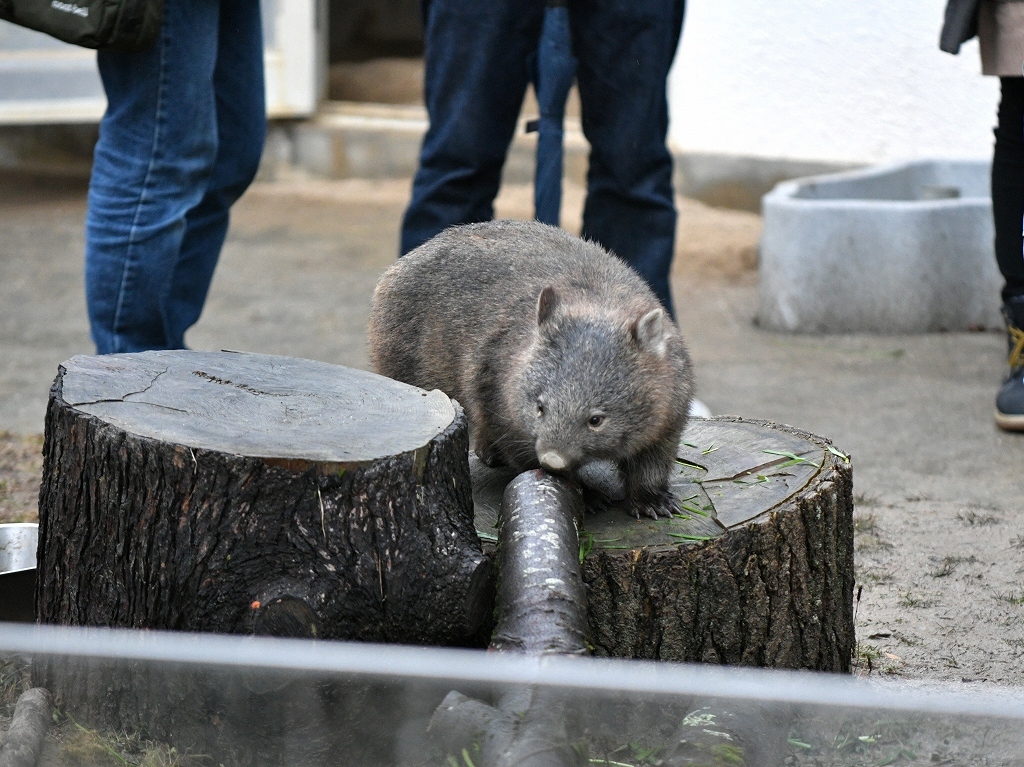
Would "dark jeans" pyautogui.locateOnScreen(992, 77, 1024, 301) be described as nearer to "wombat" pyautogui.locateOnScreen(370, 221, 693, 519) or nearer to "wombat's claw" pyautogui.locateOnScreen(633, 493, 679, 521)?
"wombat" pyautogui.locateOnScreen(370, 221, 693, 519)

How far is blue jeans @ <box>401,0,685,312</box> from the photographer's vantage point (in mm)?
3469

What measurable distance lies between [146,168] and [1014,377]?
284 cm

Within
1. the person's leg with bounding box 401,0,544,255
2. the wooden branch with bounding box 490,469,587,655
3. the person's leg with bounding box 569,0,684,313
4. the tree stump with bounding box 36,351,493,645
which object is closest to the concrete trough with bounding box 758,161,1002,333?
the person's leg with bounding box 569,0,684,313

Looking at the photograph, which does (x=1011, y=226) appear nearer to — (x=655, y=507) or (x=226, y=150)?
(x=655, y=507)

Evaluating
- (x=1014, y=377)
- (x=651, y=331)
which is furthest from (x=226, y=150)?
(x=1014, y=377)

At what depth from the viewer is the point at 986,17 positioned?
3828 mm

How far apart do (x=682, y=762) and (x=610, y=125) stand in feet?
8.74

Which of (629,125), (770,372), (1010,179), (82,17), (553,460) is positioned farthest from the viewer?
(770,372)

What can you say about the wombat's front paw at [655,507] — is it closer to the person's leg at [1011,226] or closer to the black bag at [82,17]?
the black bag at [82,17]

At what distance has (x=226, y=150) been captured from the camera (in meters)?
3.49

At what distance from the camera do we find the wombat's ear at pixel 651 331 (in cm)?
229

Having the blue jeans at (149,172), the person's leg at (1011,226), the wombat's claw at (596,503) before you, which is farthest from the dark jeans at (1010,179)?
the blue jeans at (149,172)

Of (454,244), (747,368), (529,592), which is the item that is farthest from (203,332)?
(529,592)

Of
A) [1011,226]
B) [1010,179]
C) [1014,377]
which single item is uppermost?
[1010,179]
